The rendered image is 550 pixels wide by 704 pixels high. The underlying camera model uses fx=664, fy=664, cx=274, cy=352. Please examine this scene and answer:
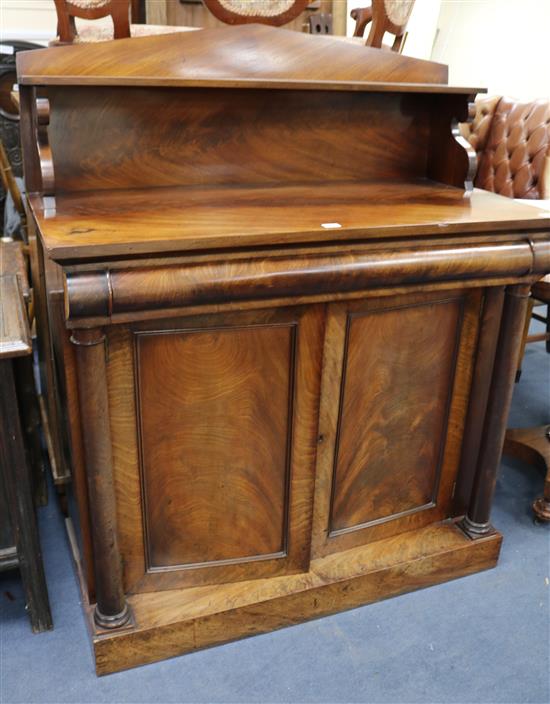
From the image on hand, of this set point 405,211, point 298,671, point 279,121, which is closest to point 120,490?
point 298,671

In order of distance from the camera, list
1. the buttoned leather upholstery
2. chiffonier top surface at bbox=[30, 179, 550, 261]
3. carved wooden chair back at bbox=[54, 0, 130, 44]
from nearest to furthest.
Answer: chiffonier top surface at bbox=[30, 179, 550, 261] < carved wooden chair back at bbox=[54, 0, 130, 44] < the buttoned leather upholstery

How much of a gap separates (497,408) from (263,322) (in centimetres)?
76

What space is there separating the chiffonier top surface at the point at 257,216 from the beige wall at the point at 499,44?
7.63 feet

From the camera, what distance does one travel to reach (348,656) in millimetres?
1730

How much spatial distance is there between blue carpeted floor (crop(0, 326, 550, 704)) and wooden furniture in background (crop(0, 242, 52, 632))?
126 millimetres

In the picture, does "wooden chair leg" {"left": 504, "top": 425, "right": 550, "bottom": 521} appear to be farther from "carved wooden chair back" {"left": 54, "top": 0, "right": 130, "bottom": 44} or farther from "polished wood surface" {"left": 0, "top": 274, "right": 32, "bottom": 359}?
"carved wooden chair back" {"left": 54, "top": 0, "right": 130, "bottom": 44}

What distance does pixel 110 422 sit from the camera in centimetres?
146

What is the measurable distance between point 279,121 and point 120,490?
107 cm

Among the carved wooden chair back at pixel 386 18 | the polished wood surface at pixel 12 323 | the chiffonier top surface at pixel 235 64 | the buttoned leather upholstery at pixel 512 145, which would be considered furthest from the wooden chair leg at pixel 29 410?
the buttoned leather upholstery at pixel 512 145

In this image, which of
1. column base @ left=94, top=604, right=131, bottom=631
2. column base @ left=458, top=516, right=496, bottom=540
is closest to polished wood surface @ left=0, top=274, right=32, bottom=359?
column base @ left=94, top=604, right=131, bottom=631

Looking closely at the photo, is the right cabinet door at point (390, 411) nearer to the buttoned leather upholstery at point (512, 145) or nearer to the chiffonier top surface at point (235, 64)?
the chiffonier top surface at point (235, 64)

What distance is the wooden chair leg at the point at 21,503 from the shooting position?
152 cm

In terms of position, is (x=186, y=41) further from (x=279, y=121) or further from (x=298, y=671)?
(x=298, y=671)

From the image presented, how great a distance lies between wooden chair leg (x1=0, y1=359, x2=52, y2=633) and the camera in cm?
152
